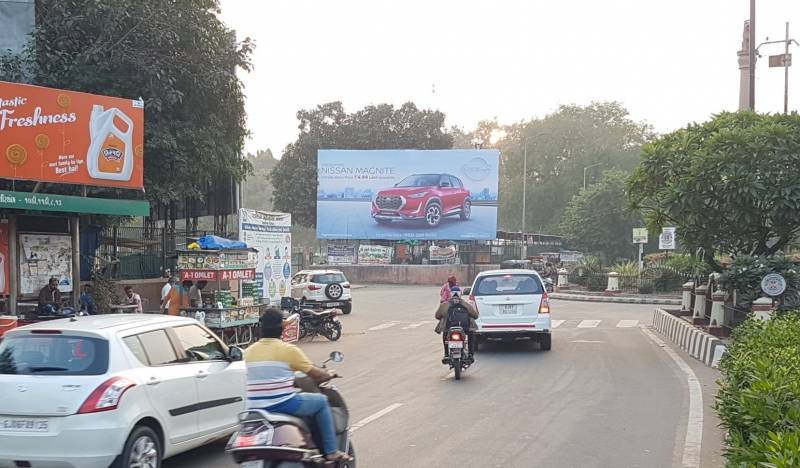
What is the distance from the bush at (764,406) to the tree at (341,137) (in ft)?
168

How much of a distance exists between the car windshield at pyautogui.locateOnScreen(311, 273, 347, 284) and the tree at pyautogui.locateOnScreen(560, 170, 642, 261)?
32.2m

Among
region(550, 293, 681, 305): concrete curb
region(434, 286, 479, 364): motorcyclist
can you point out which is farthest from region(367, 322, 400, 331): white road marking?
region(550, 293, 681, 305): concrete curb

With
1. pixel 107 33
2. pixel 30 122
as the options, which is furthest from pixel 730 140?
pixel 107 33

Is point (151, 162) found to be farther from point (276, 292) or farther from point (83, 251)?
point (276, 292)

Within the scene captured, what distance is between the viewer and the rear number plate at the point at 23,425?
6.14 metres

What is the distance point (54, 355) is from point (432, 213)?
44894 millimetres

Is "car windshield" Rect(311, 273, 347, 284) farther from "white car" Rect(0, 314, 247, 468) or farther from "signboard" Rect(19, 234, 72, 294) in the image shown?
"white car" Rect(0, 314, 247, 468)

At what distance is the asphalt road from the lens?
167ft

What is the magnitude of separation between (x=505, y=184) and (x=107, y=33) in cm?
5984

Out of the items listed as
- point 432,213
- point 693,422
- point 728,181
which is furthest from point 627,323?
point 432,213

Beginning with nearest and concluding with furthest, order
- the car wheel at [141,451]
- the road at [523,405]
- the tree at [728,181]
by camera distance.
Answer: the car wheel at [141,451], the road at [523,405], the tree at [728,181]

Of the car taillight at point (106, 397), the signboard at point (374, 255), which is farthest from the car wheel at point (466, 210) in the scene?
the car taillight at point (106, 397)

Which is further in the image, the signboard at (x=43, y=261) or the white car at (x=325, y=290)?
the white car at (x=325, y=290)

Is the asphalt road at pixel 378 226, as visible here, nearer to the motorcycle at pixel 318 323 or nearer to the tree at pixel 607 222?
the tree at pixel 607 222
